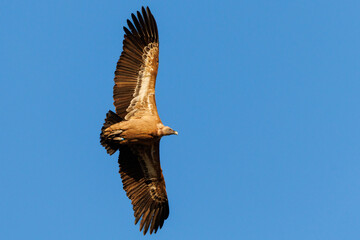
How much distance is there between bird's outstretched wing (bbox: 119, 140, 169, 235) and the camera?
15898mm

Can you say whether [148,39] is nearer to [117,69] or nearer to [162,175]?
[117,69]

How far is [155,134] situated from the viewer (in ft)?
49.7

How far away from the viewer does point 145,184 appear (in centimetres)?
1620

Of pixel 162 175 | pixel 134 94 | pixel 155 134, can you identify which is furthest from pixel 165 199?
pixel 134 94

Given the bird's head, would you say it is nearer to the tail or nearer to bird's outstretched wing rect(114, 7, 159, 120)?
bird's outstretched wing rect(114, 7, 159, 120)

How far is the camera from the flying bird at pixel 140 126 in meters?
15.0

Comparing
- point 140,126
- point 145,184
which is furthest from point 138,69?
point 145,184

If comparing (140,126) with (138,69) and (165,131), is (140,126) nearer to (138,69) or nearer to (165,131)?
(165,131)

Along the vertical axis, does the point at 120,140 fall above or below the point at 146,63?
below

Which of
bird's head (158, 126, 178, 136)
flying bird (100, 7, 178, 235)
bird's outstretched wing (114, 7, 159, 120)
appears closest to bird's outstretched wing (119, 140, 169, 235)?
flying bird (100, 7, 178, 235)

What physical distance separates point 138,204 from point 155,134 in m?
2.39

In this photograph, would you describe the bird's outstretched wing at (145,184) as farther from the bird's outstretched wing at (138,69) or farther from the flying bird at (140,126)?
the bird's outstretched wing at (138,69)

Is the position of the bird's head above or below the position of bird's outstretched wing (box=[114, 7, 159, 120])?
below

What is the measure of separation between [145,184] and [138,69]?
3.53 m
